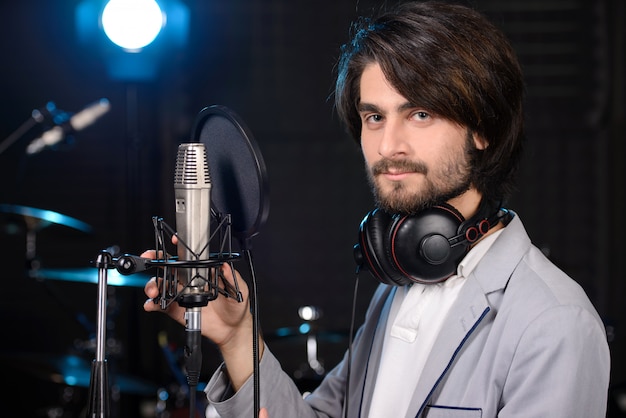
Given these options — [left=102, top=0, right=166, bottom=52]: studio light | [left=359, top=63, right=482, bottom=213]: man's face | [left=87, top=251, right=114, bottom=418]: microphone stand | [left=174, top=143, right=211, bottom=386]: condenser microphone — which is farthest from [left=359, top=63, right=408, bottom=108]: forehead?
[left=102, top=0, right=166, bottom=52]: studio light

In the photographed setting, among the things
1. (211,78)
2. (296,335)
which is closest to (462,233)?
(296,335)

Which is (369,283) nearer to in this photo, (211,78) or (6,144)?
(211,78)

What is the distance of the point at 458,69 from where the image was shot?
173cm

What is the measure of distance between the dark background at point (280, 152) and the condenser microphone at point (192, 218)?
303cm

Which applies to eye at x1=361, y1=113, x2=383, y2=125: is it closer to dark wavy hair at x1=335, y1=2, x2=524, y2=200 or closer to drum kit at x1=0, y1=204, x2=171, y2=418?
dark wavy hair at x1=335, y1=2, x2=524, y2=200

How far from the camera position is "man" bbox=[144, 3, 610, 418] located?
1449mm

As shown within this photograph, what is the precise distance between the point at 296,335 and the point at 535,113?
212 cm

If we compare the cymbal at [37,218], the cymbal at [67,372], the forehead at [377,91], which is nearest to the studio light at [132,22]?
the cymbal at [37,218]

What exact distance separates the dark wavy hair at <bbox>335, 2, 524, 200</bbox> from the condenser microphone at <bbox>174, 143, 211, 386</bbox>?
2.31 ft

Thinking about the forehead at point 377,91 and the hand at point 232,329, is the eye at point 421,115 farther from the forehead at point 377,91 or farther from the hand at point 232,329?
the hand at point 232,329

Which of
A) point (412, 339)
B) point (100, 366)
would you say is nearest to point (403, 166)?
point (412, 339)

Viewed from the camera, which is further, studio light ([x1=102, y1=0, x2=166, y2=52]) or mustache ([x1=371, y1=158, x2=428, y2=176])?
studio light ([x1=102, y1=0, x2=166, y2=52])

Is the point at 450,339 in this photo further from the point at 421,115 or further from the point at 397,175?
the point at 421,115

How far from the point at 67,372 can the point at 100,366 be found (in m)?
1.93
